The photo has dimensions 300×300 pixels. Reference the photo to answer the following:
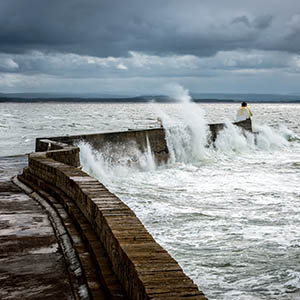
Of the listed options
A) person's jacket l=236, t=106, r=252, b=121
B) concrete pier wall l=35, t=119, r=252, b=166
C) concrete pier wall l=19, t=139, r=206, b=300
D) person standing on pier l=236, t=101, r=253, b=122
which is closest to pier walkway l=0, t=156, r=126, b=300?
concrete pier wall l=19, t=139, r=206, b=300

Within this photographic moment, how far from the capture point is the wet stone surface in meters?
3.64

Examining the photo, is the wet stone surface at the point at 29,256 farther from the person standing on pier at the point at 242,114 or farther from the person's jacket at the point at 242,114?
the person's jacket at the point at 242,114

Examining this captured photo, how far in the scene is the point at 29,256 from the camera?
4.55 m

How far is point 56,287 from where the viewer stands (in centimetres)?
371

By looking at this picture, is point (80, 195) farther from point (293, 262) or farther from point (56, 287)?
point (293, 262)

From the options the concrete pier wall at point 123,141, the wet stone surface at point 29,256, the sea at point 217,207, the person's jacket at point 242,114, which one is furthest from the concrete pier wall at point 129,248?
the person's jacket at point 242,114

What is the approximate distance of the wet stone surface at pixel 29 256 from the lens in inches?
143

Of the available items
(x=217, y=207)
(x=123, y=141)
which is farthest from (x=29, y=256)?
(x=123, y=141)

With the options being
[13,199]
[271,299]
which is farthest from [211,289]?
[13,199]

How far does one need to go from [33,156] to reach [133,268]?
694 cm

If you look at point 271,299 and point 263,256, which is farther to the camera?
point 263,256

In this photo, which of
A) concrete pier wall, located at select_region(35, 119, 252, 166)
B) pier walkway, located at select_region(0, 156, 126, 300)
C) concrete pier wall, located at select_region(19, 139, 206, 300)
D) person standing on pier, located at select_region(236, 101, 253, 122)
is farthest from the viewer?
person standing on pier, located at select_region(236, 101, 253, 122)

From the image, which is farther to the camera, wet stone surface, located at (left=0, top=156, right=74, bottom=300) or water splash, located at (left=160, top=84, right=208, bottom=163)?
water splash, located at (left=160, top=84, right=208, bottom=163)

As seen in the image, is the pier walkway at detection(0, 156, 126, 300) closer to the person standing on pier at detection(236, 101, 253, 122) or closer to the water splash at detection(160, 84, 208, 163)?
the water splash at detection(160, 84, 208, 163)
